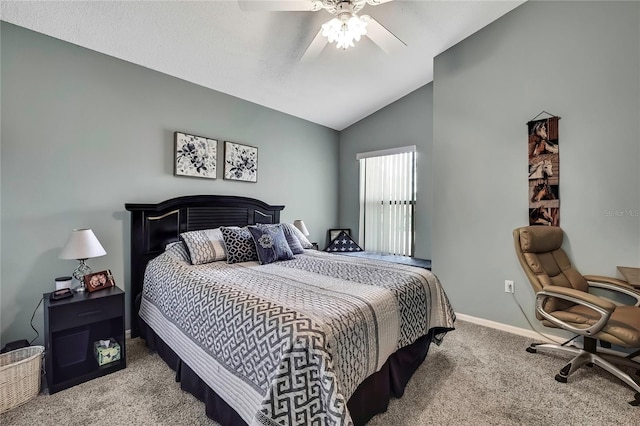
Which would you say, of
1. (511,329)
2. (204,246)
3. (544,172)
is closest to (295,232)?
(204,246)

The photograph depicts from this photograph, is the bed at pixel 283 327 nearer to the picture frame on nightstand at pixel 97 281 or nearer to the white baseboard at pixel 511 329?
the picture frame on nightstand at pixel 97 281

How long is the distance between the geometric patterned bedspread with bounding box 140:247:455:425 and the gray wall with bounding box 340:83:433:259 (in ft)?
6.45

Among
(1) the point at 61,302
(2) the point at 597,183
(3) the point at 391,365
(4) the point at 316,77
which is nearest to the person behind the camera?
(3) the point at 391,365

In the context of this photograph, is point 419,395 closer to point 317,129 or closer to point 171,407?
point 171,407

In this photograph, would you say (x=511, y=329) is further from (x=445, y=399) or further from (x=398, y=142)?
(x=398, y=142)

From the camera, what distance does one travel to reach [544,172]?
2.66m

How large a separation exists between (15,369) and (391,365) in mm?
2239

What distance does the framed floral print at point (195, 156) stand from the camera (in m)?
3.00

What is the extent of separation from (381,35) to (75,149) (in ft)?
8.61

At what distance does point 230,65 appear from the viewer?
9.61 ft

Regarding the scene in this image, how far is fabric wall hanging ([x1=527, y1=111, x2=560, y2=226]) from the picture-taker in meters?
2.60

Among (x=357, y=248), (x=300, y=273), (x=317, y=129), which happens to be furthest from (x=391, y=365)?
(x=317, y=129)

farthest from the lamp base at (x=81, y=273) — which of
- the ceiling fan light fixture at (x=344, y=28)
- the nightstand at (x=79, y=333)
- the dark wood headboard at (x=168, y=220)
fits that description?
the ceiling fan light fixture at (x=344, y=28)

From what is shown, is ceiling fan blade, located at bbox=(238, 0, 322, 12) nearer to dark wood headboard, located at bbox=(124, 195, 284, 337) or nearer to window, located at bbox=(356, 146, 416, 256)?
dark wood headboard, located at bbox=(124, 195, 284, 337)
